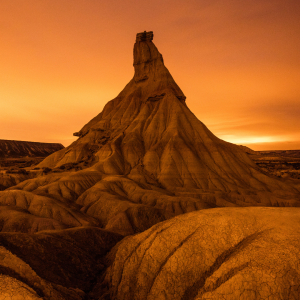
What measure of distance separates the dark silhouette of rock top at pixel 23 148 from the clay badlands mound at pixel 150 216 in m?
83.0

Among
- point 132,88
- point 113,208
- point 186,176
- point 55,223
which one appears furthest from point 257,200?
point 132,88

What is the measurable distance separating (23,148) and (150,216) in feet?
468

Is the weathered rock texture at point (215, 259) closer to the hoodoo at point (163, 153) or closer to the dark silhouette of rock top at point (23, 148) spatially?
the hoodoo at point (163, 153)

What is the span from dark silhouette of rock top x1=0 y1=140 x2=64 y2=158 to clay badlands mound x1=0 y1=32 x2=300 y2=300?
83027 mm

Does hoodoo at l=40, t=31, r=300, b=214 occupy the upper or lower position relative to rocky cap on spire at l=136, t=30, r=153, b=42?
lower

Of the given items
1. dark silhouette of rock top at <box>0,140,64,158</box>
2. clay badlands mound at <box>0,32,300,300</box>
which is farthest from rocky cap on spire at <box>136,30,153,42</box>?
dark silhouette of rock top at <box>0,140,64,158</box>

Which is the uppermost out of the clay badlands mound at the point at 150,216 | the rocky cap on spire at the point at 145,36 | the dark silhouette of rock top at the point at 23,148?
the rocky cap on spire at the point at 145,36

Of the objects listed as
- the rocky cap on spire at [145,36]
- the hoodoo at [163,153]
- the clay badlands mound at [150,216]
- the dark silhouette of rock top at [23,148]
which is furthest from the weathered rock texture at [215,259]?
the dark silhouette of rock top at [23,148]

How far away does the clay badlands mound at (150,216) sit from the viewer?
39.1ft

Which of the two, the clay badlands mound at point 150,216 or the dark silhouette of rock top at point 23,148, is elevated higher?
the dark silhouette of rock top at point 23,148

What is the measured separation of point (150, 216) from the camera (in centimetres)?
3662

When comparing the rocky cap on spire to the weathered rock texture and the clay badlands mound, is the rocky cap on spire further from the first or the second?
the weathered rock texture

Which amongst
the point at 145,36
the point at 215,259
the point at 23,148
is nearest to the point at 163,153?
the point at 145,36

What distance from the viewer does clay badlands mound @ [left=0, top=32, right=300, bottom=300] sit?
11.9 metres
